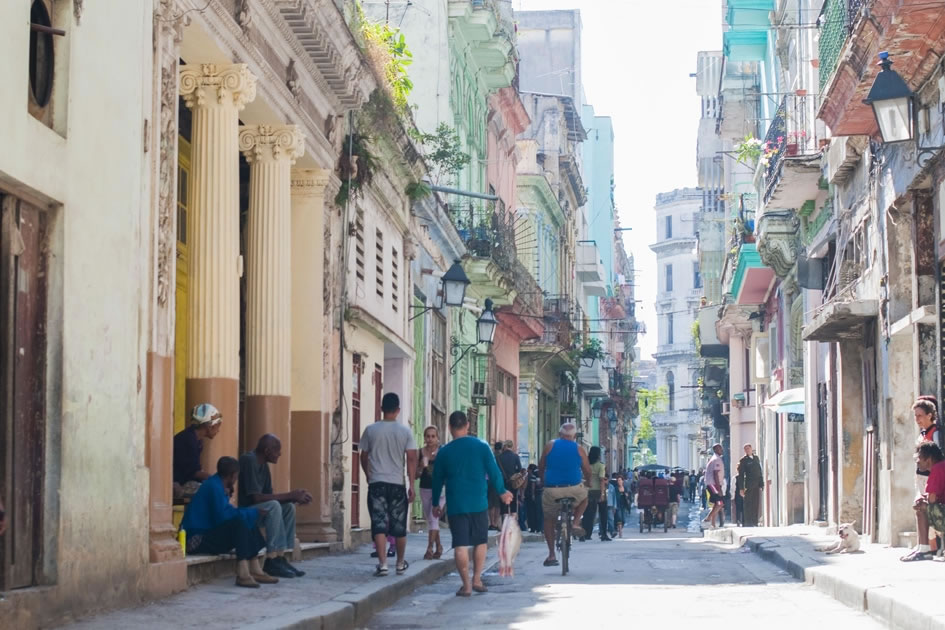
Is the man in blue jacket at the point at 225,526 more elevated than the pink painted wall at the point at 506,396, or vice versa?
the pink painted wall at the point at 506,396

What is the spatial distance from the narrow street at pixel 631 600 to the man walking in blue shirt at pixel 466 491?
33 centimetres

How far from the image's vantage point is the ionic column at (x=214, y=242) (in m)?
13.5

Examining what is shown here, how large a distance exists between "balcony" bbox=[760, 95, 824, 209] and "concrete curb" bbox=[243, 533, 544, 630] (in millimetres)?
11293

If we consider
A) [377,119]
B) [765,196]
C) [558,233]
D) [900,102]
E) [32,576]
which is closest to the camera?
[32,576]

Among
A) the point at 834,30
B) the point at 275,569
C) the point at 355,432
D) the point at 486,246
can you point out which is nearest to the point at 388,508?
the point at 275,569

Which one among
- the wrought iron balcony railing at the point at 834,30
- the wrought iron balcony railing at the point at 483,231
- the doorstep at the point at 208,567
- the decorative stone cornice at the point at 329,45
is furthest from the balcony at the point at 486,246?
the doorstep at the point at 208,567

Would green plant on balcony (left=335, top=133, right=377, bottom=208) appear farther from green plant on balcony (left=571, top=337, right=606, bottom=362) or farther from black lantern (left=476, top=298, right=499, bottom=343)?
green plant on balcony (left=571, top=337, right=606, bottom=362)

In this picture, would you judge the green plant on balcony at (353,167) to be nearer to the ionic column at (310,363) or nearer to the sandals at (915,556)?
the ionic column at (310,363)

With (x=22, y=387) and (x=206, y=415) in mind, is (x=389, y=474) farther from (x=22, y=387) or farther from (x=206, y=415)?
(x=22, y=387)

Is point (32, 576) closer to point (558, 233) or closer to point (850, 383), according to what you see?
point (850, 383)

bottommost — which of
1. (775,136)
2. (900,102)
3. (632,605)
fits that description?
(632,605)

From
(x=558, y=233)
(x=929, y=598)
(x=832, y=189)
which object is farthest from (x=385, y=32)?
(x=558, y=233)

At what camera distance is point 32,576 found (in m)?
9.09

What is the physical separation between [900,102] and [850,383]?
817 centimetres
